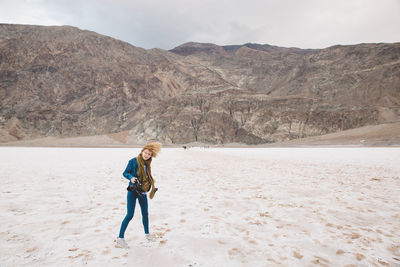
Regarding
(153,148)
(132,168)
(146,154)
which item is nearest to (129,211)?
(132,168)

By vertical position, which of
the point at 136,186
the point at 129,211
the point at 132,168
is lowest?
the point at 129,211

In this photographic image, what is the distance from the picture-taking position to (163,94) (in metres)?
107

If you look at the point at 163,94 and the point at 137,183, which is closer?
the point at 137,183

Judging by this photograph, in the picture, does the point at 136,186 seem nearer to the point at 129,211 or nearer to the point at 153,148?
the point at 129,211

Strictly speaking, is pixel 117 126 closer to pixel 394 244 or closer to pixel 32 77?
pixel 32 77

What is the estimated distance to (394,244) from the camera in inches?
162

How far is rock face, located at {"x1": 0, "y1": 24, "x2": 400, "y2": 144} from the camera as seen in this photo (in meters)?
79.4

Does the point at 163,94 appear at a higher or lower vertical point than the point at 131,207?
higher

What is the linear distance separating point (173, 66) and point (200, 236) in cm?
11971

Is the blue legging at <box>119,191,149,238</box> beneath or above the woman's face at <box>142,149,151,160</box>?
beneath

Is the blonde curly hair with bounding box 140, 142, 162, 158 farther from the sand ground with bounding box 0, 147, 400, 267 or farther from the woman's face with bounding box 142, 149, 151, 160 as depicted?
the sand ground with bounding box 0, 147, 400, 267

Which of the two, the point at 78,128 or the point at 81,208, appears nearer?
the point at 81,208

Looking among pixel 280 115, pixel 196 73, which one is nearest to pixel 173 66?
pixel 196 73

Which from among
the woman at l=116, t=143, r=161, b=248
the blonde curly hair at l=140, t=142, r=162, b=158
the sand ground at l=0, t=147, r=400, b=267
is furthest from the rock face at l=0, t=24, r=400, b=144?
the woman at l=116, t=143, r=161, b=248
